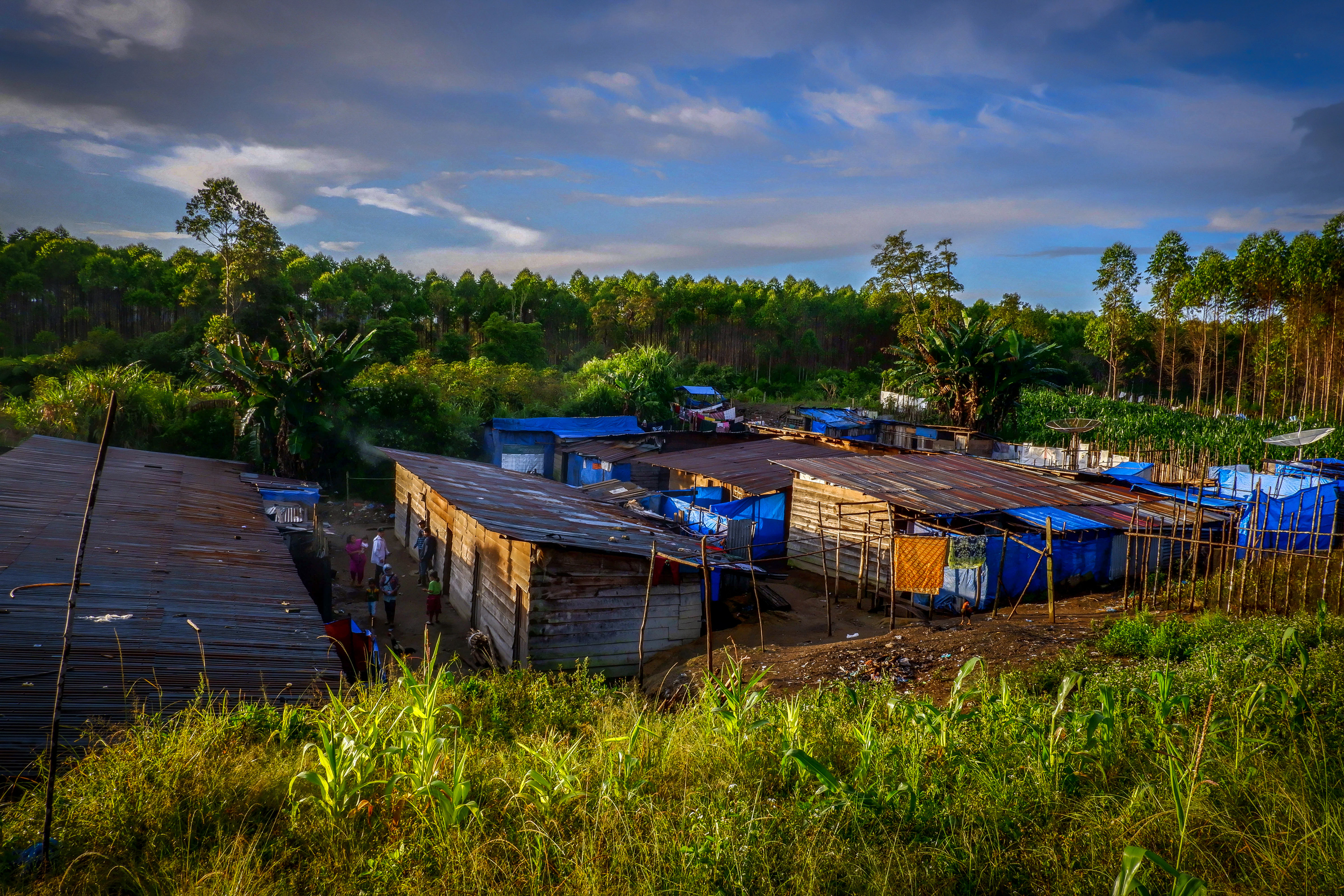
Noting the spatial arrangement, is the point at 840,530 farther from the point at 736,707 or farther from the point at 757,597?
the point at 736,707

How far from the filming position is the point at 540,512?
13.1m

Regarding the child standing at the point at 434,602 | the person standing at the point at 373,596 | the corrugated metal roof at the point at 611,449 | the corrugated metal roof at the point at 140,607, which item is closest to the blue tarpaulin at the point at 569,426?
the corrugated metal roof at the point at 611,449

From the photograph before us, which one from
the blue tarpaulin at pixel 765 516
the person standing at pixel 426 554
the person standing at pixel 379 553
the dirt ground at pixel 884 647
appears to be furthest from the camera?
the blue tarpaulin at pixel 765 516

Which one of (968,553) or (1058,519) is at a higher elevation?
(1058,519)

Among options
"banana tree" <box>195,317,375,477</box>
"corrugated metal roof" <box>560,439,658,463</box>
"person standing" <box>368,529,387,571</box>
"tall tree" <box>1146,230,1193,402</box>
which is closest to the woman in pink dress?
"person standing" <box>368,529,387,571</box>

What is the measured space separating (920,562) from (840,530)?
254 cm

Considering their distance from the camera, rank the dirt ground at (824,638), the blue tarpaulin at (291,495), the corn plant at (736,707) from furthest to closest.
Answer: the blue tarpaulin at (291,495)
the dirt ground at (824,638)
the corn plant at (736,707)

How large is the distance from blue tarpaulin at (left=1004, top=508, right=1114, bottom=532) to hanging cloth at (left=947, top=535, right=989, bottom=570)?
5.93ft

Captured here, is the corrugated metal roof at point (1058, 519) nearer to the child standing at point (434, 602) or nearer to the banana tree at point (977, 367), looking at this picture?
the child standing at point (434, 602)

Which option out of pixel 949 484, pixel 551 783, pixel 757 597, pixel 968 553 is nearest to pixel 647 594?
pixel 757 597

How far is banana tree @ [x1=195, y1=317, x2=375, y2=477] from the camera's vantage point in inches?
806

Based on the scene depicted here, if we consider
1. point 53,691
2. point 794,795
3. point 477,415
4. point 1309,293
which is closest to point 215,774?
point 53,691

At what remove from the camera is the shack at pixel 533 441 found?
93.5 feet

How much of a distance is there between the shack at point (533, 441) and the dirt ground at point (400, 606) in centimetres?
778
